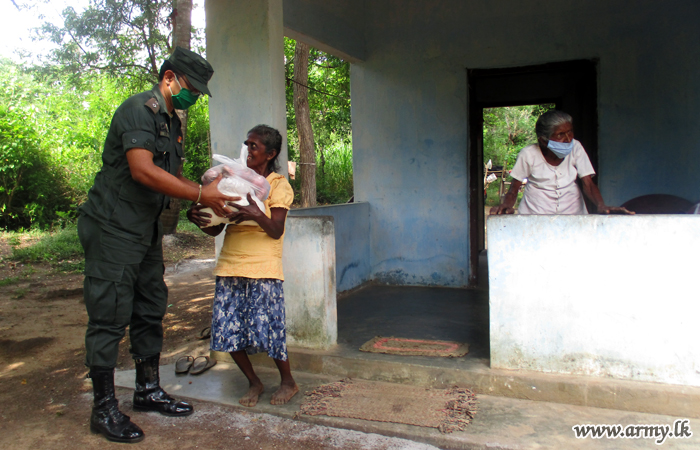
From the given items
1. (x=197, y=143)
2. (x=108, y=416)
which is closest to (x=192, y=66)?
(x=108, y=416)

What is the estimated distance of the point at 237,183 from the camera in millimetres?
2701

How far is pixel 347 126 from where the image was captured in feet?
53.7

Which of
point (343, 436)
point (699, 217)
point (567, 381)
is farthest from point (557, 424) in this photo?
point (699, 217)

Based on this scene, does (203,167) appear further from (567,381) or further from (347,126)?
(567,381)

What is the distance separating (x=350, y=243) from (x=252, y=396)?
2.92 metres

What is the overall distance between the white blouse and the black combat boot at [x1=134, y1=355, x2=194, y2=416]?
2564 millimetres

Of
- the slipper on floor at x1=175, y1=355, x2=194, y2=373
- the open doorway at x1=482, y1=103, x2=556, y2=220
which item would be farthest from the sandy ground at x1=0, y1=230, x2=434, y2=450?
the open doorway at x1=482, y1=103, x2=556, y2=220

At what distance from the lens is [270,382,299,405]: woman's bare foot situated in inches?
123

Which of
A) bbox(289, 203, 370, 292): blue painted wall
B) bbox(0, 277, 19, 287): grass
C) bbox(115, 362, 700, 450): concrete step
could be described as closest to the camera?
bbox(115, 362, 700, 450): concrete step

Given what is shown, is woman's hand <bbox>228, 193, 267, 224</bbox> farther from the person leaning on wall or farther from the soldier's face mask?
the soldier's face mask

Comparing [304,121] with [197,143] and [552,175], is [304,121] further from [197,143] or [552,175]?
[552,175]

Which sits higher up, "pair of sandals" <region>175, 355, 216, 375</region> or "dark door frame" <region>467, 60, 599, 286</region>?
"dark door frame" <region>467, 60, 599, 286</region>

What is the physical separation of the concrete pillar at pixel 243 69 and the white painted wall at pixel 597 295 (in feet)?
6.24

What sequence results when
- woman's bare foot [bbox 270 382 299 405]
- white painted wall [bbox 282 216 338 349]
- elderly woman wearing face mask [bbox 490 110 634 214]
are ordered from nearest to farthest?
woman's bare foot [bbox 270 382 299 405], elderly woman wearing face mask [bbox 490 110 634 214], white painted wall [bbox 282 216 338 349]
